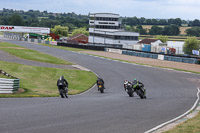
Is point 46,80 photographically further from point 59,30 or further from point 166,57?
point 59,30

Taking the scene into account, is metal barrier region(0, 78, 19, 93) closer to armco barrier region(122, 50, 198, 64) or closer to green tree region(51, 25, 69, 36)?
armco barrier region(122, 50, 198, 64)

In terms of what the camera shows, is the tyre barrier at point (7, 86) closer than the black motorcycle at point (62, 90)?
No

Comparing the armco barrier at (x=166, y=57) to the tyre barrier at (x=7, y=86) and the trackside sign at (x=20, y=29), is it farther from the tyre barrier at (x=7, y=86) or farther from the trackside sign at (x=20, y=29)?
the trackside sign at (x=20, y=29)

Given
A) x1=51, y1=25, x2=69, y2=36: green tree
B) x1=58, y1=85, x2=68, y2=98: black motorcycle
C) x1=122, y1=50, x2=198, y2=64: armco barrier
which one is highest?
x1=51, y1=25, x2=69, y2=36: green tree

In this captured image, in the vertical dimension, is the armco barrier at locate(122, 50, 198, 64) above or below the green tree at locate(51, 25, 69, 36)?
below

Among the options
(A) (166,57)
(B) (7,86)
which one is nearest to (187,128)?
(B) (7,86)

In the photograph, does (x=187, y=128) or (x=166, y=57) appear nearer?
(x=187, y=128)

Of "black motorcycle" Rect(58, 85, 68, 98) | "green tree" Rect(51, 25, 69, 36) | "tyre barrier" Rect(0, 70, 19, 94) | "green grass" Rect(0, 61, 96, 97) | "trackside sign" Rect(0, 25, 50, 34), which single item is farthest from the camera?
"green tree" Rect(51, 25, 69, 36)

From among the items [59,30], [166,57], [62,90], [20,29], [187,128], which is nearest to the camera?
[187,128]

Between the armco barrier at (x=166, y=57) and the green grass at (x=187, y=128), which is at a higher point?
the armco barrier at (x=166, y=57)

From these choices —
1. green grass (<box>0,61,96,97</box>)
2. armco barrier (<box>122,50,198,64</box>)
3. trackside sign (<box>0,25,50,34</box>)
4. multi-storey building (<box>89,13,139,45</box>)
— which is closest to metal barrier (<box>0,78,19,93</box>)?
green grass (<box>0,61,96,97</box>)

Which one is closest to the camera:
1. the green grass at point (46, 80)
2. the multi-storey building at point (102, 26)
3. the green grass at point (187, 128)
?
the green grass at point (187, 128)

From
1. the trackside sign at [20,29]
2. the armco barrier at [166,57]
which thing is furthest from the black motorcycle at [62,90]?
the trackside sign at [20,29]

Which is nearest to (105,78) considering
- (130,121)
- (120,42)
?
(130,121)
